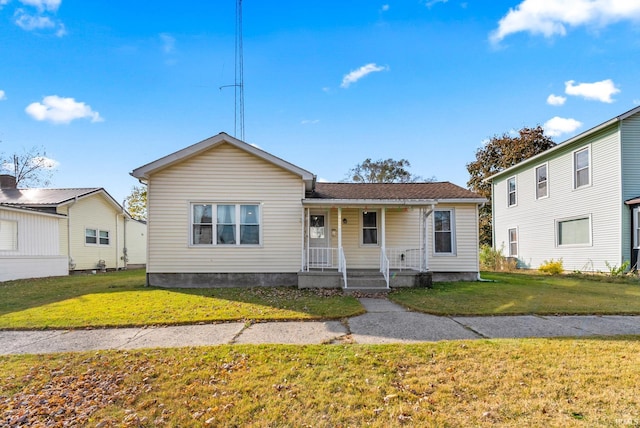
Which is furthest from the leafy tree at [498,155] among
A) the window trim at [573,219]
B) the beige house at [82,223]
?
the beige house at [82,223]

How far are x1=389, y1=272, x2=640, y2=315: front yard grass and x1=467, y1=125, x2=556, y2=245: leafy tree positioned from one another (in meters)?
17.0

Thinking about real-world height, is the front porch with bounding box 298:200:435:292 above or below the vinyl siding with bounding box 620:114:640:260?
below

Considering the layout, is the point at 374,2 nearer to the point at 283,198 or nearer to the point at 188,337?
the point at 283,198

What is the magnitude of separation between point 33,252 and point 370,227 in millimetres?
15019

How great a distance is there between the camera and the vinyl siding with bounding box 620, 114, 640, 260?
42.3 feet

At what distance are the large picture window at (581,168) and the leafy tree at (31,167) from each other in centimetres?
4197

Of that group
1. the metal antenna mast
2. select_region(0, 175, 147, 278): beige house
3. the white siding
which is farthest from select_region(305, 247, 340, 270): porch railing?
select_region(0, 175, 147, 278): beige house

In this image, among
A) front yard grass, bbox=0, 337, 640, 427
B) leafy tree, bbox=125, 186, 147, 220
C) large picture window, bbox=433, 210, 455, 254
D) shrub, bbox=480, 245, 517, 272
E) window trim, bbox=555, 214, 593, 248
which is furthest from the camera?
leafy tree, bbox=125, 186, 147, 220

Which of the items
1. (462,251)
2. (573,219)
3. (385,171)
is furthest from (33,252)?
(385,171)

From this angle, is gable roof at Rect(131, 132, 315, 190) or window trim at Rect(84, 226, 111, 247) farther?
window trim at Rect(84, 226, 111, 247)

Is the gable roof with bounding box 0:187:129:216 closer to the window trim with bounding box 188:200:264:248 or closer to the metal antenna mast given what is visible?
the window trim with bounding box 188:200:264:248

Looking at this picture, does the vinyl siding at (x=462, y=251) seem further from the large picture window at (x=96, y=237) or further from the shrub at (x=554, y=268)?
the large picture window at (x=96, y=237)

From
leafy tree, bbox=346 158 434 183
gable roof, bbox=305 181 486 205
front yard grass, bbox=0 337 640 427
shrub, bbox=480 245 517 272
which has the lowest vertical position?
shrub, bbox=480 245 517 272

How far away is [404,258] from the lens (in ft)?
41.2
